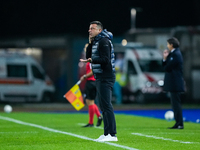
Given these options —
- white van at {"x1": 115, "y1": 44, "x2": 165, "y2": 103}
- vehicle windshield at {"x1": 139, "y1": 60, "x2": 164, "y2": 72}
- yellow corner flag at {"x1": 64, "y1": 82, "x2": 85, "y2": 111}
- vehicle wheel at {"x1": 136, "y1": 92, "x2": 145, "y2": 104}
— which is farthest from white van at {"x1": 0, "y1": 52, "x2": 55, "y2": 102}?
yellow corner flag at {"x1": 64, "y1": 82, "x2": 85, "y2": 111}

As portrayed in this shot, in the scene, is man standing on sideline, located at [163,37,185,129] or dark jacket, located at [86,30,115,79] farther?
man standing on sideline, located at [163,37,185,129]

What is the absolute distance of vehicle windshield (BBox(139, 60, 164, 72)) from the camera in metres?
28.6

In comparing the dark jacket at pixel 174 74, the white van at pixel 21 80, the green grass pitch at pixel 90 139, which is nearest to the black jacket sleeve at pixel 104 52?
the green grass pitch at pixel 90 139

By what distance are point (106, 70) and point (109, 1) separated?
101 ft

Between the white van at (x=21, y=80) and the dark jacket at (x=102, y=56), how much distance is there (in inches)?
707

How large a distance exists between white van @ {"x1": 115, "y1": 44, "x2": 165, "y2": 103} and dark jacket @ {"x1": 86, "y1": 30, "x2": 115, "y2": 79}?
18.4 m

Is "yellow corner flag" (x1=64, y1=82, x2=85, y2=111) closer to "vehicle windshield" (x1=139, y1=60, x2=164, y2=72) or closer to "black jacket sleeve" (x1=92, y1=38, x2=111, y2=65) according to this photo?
"black jacket sleeve" (x1=92, y1=38, x2=111, y2=65)

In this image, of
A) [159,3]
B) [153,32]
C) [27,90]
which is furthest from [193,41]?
[159,3]

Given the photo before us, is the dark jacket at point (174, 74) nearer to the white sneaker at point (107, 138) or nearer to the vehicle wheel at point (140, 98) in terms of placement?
the white sneaker at point (107, 138)

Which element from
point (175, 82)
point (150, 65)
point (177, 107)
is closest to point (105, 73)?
point (175, 82)

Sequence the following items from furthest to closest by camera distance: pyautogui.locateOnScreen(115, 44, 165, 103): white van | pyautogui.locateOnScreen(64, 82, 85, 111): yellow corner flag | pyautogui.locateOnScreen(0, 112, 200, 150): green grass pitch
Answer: pyautogui.locateOnScreen(115, 44, 165, 103): white van → pyautogui.locateOnScreen(64, 82, 85, 111): yellow corner flag → pyautogui.locateOnScreen(0, 112, 200, 150): green grass pitch

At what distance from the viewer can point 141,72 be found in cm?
2838

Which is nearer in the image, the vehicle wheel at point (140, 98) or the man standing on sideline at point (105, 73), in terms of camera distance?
the man standing on sideline at point (105, 73)

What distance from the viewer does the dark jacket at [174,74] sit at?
12531 millimetres
